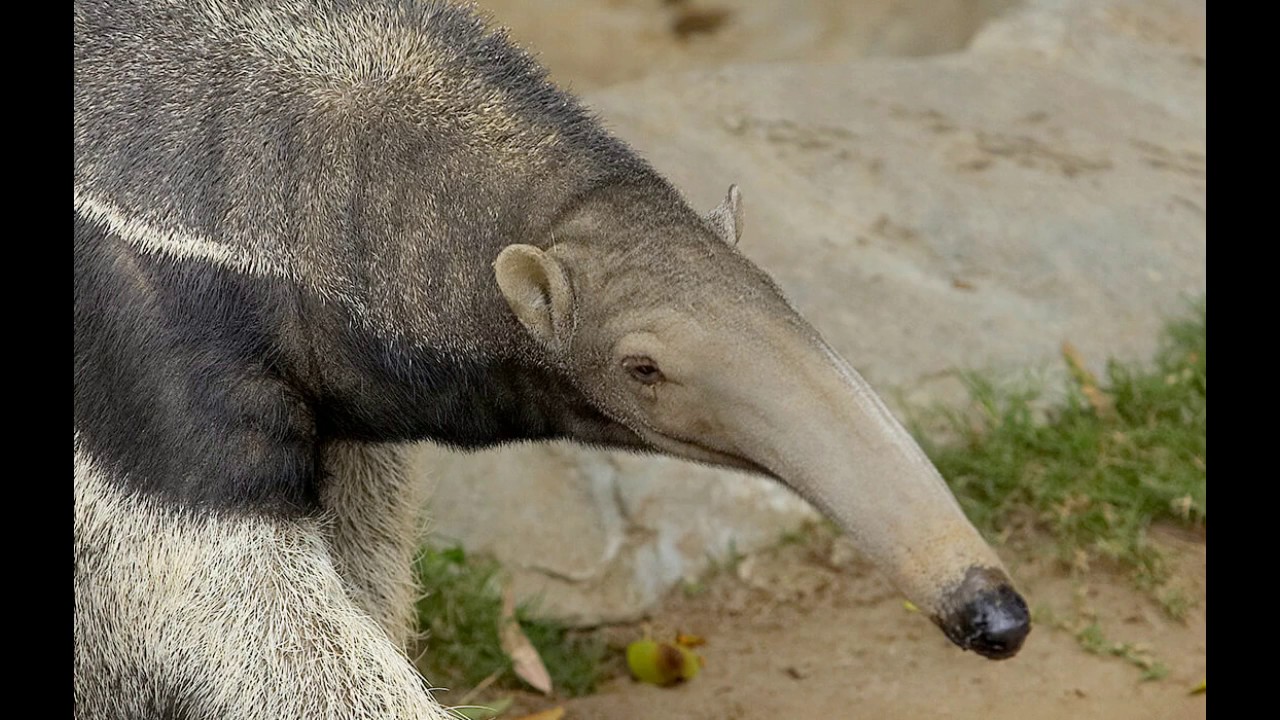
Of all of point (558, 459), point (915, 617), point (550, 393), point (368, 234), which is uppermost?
point (368, 234)

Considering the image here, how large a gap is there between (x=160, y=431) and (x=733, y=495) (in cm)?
302

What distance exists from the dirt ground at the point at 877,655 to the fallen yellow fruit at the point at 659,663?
0.04 metres

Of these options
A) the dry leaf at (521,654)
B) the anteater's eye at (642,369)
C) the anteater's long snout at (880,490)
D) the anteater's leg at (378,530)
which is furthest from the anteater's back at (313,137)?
the dry leaf at (521,654)

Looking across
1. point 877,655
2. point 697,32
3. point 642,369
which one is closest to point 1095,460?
point 877,655

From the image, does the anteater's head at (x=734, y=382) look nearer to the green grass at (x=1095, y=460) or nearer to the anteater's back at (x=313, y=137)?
the anteater's back at (x=313, y=137)

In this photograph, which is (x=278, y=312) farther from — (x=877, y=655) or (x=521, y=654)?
(x=877, y=655)

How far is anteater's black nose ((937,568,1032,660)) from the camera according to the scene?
9.02 feet

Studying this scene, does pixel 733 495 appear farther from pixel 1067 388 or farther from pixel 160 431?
pixel 160 431

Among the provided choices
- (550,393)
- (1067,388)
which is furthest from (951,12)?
(550,393)

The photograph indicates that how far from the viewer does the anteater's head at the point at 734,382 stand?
2.78 metres

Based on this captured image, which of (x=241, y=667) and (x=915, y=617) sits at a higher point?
(x=241, y=667)

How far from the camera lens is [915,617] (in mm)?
5641

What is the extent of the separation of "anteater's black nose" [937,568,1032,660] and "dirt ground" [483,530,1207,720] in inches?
92.7

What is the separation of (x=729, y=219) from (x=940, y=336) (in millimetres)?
3266
